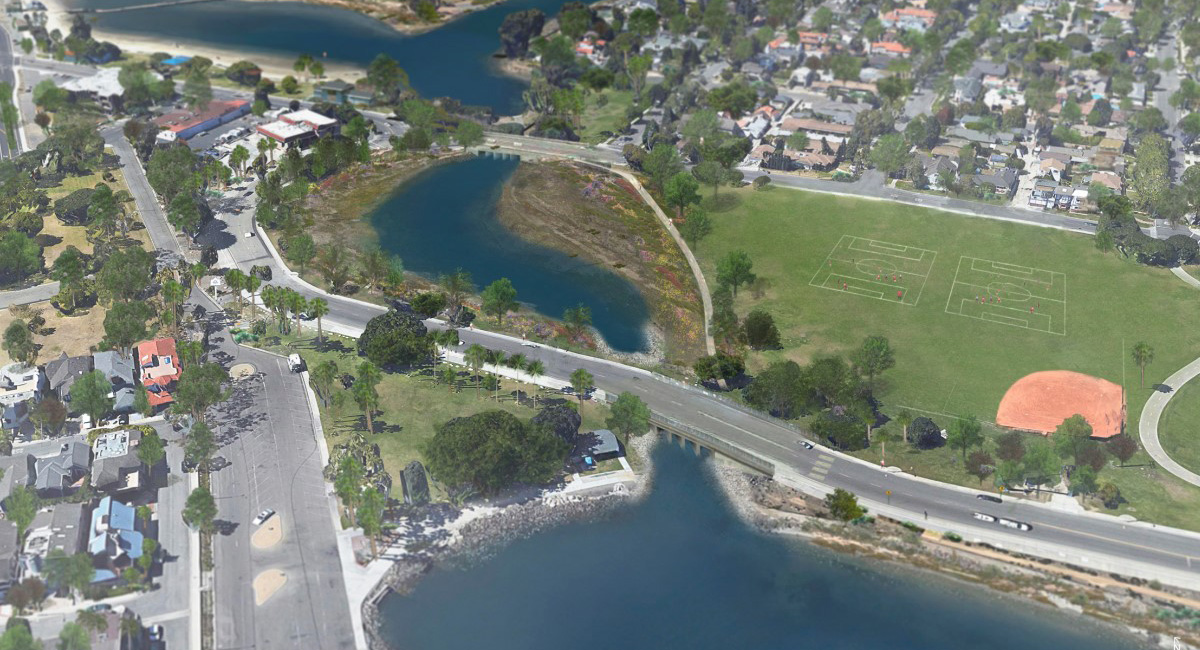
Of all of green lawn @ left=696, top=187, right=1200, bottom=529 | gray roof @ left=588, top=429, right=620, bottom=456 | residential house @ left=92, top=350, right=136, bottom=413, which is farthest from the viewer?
green lawn @ left=696, top=187, right=1200, bottom=529

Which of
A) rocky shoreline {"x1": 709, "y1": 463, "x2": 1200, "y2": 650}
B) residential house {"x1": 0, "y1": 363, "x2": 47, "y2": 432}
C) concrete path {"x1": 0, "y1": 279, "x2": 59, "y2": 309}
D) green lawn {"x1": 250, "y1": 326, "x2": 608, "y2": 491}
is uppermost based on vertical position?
rocky shoreline {"x1": 709, "y1": 463, "x2": 1200, "y2": 650}

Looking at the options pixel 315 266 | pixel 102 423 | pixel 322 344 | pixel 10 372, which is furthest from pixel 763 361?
pixel 10 372

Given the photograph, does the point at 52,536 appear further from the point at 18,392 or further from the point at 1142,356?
the point at 1142,356

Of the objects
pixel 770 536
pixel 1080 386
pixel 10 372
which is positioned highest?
pixel 1080 386

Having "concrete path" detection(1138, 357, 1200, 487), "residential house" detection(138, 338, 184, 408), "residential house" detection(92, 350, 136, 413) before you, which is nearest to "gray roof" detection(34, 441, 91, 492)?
"residential house" detection(92, 350, 136, 413)

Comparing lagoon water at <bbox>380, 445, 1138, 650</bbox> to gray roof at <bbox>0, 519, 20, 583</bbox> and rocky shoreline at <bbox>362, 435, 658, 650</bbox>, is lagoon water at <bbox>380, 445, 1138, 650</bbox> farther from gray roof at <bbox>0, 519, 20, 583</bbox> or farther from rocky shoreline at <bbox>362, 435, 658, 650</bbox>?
gray roof at <bbox>0, 519, 20, 583</bbox>

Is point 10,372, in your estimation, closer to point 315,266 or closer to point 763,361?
point 315,266
